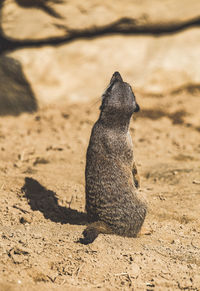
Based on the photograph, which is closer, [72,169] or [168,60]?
[72,169]

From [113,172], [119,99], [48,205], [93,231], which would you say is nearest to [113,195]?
[113,172]

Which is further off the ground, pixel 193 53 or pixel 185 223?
pixel 193 53

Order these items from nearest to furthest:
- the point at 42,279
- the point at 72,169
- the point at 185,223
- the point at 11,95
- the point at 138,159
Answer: the point at 42,279, the point at 185,223, the point at 72,169, the point at 138,159, the point at 11,95

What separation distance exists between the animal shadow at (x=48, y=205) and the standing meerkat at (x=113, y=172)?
0.43 metres

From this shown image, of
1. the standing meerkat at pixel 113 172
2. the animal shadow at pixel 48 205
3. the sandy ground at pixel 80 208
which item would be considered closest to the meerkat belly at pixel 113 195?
the standing meerkat at pixel 113 172

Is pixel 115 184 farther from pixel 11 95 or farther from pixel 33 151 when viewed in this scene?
pixel 11 95

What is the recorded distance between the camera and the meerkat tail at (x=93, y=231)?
3.26 meters

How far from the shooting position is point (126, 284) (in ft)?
9.73

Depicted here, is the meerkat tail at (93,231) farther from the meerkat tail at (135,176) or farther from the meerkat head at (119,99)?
the meerkat head at (119,99)

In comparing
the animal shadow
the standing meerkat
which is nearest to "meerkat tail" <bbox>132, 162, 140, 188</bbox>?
the standing meerkat

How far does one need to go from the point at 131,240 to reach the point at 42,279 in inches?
38.1

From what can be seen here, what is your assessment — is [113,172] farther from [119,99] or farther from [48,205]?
[48,205]

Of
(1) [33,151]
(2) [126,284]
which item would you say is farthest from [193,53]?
(2) [126,284]

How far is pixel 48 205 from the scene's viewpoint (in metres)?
4.21
